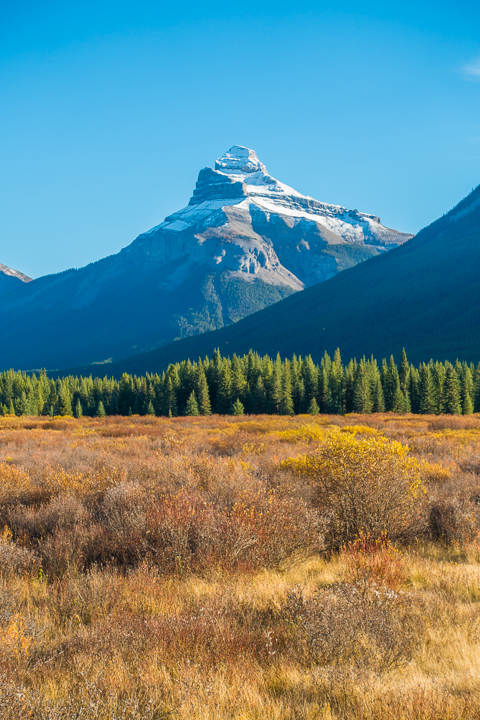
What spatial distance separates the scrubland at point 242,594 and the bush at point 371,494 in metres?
0.03

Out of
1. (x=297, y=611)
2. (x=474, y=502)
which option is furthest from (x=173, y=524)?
(x=474, y=502)

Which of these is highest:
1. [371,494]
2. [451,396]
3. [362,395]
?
[371,494]

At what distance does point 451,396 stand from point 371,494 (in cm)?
6680

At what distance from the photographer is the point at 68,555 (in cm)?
659

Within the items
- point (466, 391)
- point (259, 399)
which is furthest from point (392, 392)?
point (259, 399)

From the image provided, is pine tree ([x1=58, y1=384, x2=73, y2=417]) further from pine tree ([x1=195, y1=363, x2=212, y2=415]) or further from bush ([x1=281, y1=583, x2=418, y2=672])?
bush ([x1=281, y1=583, x2=418, y2=672])

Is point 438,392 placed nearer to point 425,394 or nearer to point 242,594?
point 425,394

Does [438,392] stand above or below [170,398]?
below

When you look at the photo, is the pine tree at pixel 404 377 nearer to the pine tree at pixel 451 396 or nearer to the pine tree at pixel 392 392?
the pine tree at pixel 392 392

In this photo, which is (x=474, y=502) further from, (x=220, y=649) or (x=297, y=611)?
(x=220, y=649)

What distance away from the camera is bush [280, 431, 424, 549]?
799cm

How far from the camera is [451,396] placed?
2648 inches

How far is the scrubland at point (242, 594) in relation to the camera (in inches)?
140

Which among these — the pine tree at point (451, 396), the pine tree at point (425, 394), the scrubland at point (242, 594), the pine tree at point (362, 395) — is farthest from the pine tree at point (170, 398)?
the scrubland at point (242, 594)
